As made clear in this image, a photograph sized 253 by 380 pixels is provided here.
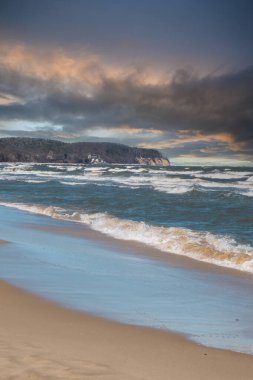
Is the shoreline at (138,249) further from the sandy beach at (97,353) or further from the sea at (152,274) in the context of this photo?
the sandy beach at (97,353)

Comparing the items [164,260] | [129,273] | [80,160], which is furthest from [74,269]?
[80,160]

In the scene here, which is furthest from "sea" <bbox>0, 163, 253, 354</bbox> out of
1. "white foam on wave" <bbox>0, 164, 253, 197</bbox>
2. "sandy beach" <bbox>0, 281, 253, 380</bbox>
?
"white foam on wave" <bbox>0, 164, 253, 197</bbox>

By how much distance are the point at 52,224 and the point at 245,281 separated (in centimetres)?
802

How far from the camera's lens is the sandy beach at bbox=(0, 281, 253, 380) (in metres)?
3.35

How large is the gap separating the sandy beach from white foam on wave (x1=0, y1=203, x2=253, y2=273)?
429 cm

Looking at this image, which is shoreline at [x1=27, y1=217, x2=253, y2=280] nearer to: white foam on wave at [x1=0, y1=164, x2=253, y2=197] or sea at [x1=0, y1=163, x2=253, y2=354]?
sea at [x1=0, y1=163, x2=253, y2=354]

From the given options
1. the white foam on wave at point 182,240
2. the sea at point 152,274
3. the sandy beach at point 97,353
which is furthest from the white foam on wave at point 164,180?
the sandy beach at point 97,353

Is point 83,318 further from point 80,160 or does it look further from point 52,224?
point 80,160

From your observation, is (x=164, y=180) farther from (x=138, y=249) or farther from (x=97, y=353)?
(x=97, y=353)

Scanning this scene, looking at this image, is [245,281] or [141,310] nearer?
[141,310]

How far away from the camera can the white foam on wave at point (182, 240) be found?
8820mm

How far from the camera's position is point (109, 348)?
13.0 feet

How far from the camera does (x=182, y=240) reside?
10625 millimetres

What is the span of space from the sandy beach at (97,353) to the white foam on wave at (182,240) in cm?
429
